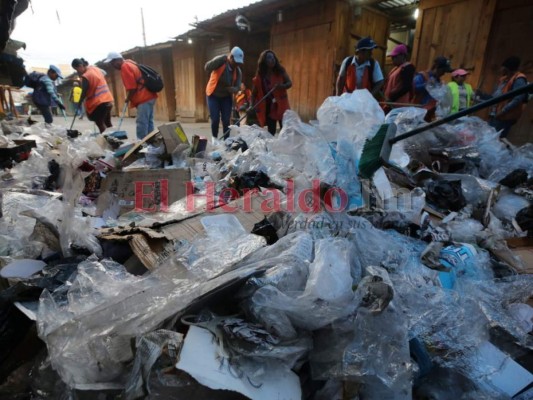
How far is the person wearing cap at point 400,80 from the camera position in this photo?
382cm

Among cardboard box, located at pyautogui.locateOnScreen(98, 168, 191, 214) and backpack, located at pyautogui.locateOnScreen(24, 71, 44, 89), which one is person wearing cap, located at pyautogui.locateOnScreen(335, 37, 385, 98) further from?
backpack, located at pyautogui.locateOnScreen(24, 71, 44, 89)

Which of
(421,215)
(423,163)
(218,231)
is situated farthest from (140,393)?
(423,163)

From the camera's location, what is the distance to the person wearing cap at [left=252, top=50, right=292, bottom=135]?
4.20 m

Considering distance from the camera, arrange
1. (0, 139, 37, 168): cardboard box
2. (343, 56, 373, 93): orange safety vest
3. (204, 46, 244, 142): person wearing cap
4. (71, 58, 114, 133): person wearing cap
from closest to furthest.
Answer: (0, 139, 37, 168): cardboard box < (343, 56, 373, 93): orange safety vest < (204, 46, 244, 142): person wearing cap < (71, 58, 114, 133): person wearing cap

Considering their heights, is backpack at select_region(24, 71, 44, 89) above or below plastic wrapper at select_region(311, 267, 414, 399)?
above

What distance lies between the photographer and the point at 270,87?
4297 mm

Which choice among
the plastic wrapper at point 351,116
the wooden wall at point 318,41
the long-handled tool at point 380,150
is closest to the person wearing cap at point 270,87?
the plastic wrapper at point 351,116

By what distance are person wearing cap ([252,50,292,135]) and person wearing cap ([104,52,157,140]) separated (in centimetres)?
153

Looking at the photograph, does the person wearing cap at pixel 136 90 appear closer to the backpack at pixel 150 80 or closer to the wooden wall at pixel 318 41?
the backpack at pixel 150 80

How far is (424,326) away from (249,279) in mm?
726

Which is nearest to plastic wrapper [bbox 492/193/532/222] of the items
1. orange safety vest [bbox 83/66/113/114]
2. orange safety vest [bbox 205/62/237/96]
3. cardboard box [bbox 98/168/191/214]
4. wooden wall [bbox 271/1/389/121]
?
cardboard box [bbox 98/168/191/214]

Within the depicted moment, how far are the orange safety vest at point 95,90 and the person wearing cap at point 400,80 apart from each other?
4.40 meters

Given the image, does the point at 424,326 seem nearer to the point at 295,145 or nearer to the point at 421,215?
the point at 421,215

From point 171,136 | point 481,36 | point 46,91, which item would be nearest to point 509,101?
point 481,36
